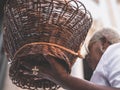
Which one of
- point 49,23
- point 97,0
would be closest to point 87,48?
point 49,23

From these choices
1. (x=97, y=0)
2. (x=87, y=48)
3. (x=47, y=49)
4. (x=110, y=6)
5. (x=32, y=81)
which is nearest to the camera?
(x=47, y=49)

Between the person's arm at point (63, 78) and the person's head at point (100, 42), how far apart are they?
11.2 inches

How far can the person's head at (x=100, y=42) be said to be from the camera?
3.32ft

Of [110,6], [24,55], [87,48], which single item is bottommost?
[110,6]

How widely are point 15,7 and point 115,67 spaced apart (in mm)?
266

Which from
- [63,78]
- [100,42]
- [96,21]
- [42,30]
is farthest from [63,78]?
[96,21]

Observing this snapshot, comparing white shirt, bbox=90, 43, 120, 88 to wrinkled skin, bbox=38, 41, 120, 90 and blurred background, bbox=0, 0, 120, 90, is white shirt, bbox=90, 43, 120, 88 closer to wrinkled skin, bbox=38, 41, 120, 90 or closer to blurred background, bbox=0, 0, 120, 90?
wrinkled skin, bbox=38, 41, 120, 90

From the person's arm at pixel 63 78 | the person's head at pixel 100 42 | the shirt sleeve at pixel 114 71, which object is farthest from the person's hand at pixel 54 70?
the person's head at pixel 100 42

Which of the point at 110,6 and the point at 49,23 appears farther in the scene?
the point at 110,6

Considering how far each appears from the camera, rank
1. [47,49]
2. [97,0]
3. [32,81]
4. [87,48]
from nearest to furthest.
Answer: [47,49] < [32,81] < [87,48] < [97,0]

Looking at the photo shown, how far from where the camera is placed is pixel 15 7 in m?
0.75

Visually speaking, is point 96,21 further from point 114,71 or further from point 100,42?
point 114,71

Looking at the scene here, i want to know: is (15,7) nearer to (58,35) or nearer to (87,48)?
(58,35)

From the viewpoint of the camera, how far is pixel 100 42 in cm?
102
